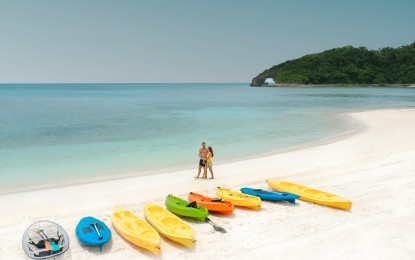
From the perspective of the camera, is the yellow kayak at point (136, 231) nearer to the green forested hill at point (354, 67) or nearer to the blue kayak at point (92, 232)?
the blue kayak at point (92, 232)

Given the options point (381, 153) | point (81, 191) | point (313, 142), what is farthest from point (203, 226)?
point (313, 142)

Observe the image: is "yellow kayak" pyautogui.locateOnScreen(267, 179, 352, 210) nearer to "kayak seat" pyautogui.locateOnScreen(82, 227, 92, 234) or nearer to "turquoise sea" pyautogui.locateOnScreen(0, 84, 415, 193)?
"turquoise sea" pyautogui.locateOnScreen(0, 84, 415, 193)

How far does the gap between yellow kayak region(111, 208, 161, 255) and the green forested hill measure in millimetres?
143982

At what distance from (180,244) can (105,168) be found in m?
8.44

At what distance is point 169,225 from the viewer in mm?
8375

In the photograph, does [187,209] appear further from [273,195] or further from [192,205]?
[273,195]

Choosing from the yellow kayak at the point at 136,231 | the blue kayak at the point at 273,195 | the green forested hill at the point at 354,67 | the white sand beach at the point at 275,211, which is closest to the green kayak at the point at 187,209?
the white sand beach at the point at 275,211

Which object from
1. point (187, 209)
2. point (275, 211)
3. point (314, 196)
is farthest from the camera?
point (314, 196)

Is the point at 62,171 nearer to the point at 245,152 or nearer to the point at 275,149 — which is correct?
the point at 245,152

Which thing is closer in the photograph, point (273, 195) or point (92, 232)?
point (92, 232)

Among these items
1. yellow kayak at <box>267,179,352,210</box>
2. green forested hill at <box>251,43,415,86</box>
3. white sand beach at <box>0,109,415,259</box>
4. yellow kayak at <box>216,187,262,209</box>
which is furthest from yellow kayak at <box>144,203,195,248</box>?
green forested hill at <box>251,43,415,86</box>

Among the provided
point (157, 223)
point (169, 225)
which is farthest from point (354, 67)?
point (157, 223)

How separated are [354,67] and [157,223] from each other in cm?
14950

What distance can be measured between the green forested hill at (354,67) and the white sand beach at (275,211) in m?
135
